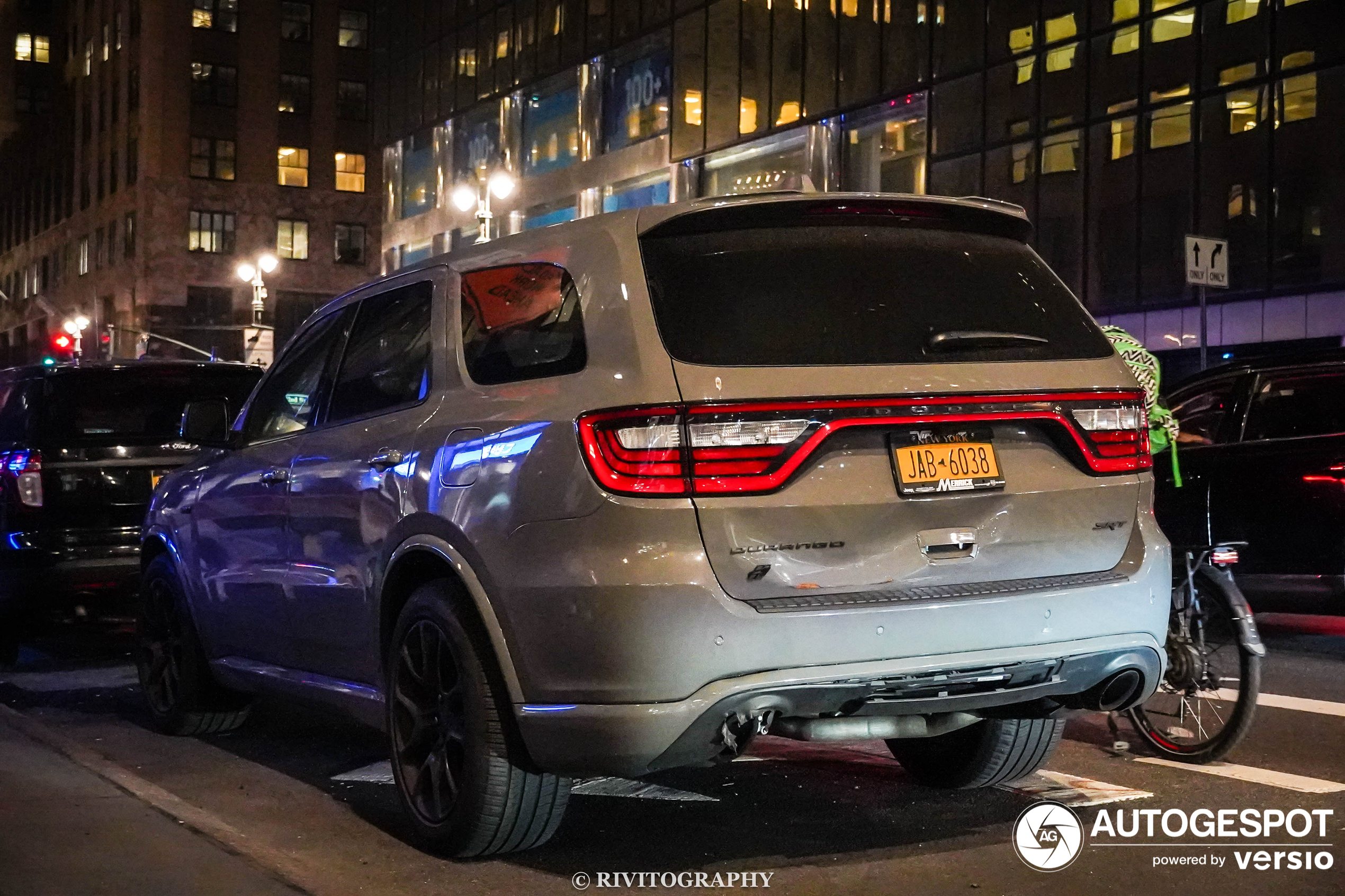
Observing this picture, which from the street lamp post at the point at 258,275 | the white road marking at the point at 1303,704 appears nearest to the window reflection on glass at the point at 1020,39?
the white road marking at the point at 1303,704

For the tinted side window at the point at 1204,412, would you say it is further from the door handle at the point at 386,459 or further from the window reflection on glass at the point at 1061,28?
the window reflection on glass at the point at 1061,28

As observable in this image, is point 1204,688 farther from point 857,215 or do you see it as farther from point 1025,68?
point 1025,68

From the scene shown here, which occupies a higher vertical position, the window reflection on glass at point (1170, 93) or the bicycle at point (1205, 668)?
the window reflection on glass at point (1170, 93)

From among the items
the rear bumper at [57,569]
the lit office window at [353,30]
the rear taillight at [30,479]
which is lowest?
the rear bumper at [57,569]

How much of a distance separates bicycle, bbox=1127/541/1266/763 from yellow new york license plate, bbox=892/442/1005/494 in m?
2.24

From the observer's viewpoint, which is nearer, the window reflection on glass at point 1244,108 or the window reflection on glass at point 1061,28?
the window reflection on glass at point 1244,108

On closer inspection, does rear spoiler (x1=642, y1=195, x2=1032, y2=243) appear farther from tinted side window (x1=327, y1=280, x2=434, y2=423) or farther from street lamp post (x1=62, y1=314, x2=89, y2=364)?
street lamp post (x1=62, y1=314, x2=89, y2=364)

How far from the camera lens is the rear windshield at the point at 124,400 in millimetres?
9812

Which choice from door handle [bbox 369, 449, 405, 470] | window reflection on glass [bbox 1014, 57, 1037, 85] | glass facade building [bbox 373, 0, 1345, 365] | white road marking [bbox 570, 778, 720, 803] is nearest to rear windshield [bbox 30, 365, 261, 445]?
white road marking [bbox 570, 778, 720, 803]

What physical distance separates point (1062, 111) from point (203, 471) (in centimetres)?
2459

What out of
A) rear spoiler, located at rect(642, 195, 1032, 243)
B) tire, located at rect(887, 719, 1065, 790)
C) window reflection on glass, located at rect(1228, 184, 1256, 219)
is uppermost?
window reflection on glass, located at rect(1228, 184, 1256, 219)

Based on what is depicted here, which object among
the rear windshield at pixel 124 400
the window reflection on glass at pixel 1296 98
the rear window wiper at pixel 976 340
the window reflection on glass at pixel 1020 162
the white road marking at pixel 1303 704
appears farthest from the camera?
the window reflection on glass at pixel 1020 162

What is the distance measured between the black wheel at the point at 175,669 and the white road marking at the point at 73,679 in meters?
1.41

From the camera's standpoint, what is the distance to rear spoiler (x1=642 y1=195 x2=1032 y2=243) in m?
4.91
